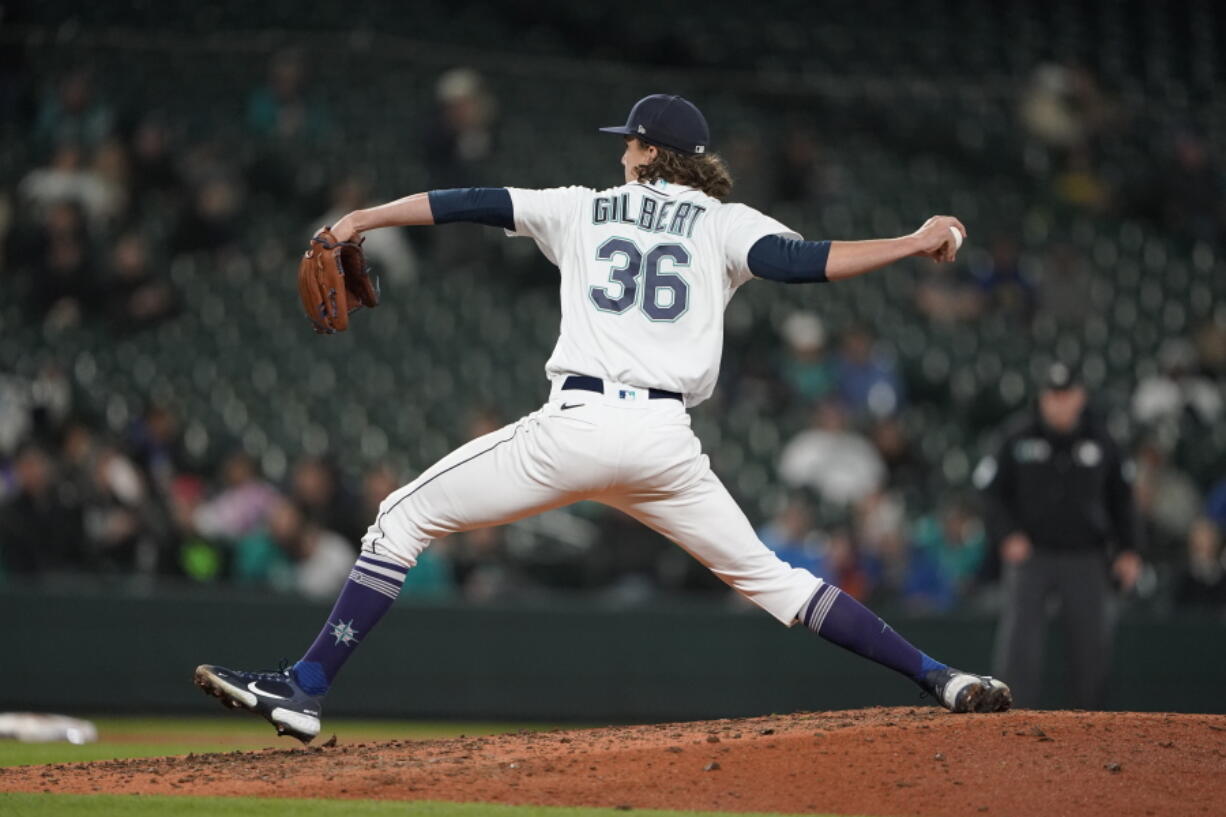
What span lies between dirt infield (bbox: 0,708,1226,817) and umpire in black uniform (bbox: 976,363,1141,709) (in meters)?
2.29

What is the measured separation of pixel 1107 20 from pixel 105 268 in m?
9.46

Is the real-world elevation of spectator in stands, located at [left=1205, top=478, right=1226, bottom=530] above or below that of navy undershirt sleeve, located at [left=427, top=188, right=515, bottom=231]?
below

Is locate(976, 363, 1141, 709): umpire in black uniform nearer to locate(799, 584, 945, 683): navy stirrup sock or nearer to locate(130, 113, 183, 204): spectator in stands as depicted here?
locate(799, 584, 945, 683): navy stirrup sock

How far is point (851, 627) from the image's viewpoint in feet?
16.0

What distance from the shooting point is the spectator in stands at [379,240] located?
11883mm

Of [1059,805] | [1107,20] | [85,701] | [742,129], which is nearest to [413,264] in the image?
[742,129]

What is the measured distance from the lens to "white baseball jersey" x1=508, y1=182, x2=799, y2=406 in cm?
460

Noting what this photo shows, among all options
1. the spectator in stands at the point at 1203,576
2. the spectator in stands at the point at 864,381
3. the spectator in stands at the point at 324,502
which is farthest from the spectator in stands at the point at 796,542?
the spectator in stands at the point at 324,502

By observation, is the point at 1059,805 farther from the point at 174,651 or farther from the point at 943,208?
the point at 943,208

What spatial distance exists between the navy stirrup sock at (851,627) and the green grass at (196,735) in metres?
2.49

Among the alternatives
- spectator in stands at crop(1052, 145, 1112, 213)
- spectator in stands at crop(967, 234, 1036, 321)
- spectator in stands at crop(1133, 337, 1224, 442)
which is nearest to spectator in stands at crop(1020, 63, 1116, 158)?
spectator in stands at crop(1052, 145, 1112, 213)

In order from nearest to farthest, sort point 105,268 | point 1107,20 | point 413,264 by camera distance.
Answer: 1. point 105,268
2. point 413,264
3. point 1107,20

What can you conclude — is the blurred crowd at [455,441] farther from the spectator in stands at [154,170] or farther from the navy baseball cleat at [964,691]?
the navy baseball cleat at [964,691]

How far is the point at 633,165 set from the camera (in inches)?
193
